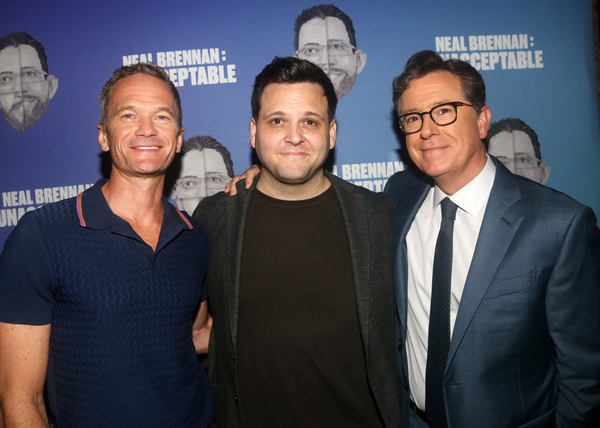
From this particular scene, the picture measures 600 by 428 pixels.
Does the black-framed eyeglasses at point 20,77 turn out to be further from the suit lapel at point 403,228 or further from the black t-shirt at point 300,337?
the suit lapel at point 403,228

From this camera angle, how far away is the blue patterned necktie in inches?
64.8

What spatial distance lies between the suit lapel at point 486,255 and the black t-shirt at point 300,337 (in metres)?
0.55

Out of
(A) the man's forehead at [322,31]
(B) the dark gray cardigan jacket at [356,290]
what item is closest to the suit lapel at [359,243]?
(B) the dark gray cardigan jacket at [356,290]

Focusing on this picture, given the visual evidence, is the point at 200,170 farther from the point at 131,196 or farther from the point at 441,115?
the point at 441,115

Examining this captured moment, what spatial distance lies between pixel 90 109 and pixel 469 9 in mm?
3152

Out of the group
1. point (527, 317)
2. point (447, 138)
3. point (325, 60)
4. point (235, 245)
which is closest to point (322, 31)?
point (325, 60)

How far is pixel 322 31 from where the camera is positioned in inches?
103

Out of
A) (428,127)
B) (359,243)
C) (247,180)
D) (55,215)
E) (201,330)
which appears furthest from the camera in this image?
(201,330)

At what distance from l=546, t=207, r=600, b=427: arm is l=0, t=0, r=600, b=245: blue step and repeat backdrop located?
4.64 ft

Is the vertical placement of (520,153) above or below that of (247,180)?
above

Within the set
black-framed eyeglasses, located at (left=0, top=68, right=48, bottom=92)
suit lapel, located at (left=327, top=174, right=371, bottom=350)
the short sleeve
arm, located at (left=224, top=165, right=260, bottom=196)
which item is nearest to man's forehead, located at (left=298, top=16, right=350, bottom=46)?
arm, located at (left=224, top=165, right=260, bottom=196)

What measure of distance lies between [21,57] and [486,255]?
144 inches

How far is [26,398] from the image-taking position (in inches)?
55.1

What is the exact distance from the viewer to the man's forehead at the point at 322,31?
2.62m
